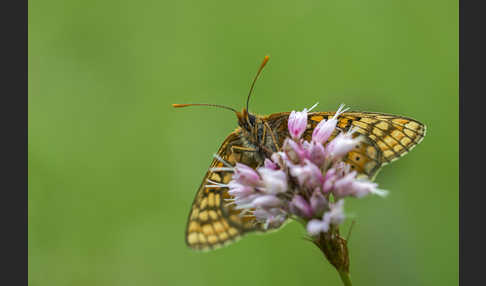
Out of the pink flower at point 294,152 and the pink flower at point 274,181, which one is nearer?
the pink flower at point 274,181

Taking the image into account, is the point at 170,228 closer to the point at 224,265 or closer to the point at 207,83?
the point at 224,265

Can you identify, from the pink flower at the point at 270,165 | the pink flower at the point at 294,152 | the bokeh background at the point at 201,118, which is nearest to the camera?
the pink flower at the point at 294,152

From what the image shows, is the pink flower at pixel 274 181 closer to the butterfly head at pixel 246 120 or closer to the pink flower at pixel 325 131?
the pink flower at pixel 325 131

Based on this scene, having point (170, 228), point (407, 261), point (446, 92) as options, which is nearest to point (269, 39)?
point (446, 92)

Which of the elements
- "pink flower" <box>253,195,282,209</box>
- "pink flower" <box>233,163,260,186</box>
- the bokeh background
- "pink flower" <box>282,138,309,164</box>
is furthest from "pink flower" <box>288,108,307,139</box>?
the bokeh background

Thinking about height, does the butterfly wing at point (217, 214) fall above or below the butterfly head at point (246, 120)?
below

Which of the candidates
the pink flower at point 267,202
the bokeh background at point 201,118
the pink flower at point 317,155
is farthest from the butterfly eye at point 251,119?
the bokeh background at point 201,118

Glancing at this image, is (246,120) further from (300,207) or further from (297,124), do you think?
(300,207)

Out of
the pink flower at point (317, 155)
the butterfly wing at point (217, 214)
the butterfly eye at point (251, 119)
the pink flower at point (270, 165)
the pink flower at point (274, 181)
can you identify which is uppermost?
the butterfly eye at point (251, 119)
